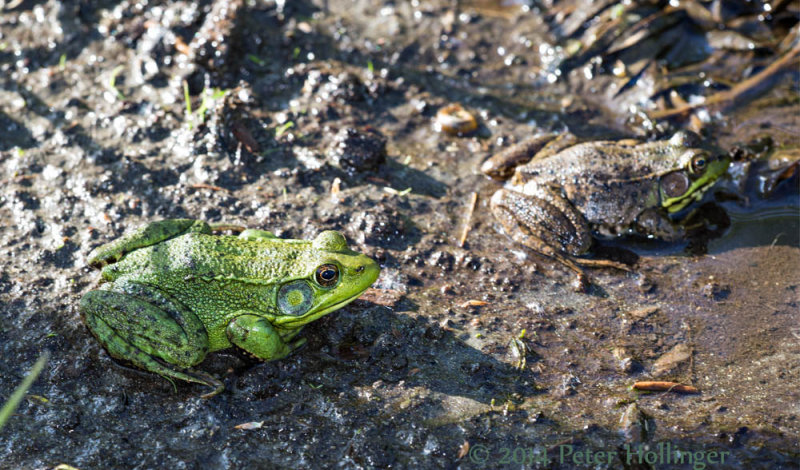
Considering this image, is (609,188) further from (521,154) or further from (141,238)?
(141,238)

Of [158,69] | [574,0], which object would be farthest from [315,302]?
[574,0]

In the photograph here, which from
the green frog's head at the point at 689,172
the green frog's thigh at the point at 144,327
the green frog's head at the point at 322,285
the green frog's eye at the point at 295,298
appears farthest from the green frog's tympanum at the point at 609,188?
the green frog's thigh at the point at 144,327

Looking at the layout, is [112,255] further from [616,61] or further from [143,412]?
[616,61]

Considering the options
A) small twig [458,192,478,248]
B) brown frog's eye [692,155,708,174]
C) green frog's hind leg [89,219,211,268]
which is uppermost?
green frog's hind leg [89,219,211,268]

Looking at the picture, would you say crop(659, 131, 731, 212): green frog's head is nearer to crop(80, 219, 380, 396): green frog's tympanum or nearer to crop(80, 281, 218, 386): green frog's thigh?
crop(80, 219, 380, 396): green frog's tympanum

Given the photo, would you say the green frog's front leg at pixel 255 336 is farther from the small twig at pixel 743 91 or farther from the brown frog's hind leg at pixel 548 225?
the small twig at pixel 743 91

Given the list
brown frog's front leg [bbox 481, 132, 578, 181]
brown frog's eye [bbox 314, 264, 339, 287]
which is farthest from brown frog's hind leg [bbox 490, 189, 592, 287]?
brown frog's eye [bbox 314, 264, 339, 287]

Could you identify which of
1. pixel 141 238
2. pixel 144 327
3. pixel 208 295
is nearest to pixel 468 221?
pixel 208 295
